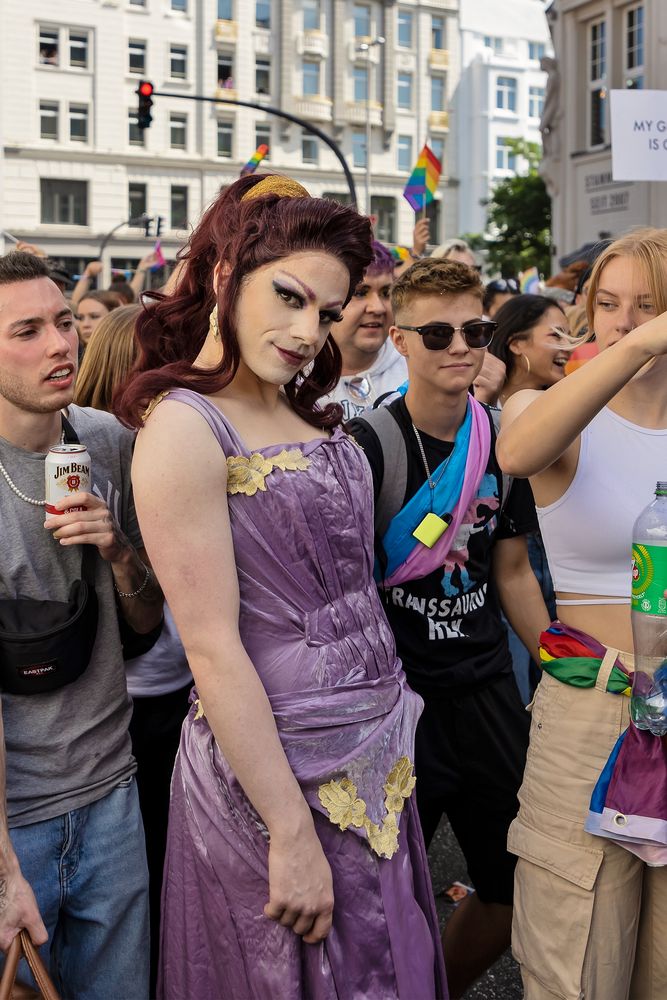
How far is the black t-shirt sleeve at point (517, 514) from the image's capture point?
306 centimetres

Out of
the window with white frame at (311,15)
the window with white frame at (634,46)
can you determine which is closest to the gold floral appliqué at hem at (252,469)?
the window with white frame at (634,46)

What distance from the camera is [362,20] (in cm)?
5275

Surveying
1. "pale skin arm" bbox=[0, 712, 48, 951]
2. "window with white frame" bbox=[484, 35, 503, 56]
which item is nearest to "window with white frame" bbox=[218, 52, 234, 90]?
"window with white frame" bbox=[484, 35, 503, 56]

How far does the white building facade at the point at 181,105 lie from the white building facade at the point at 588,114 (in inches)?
972

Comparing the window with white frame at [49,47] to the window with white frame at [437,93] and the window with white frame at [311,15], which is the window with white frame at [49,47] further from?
the window with white frame at [437,93]

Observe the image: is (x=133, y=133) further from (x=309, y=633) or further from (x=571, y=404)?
(x=309, y=633)

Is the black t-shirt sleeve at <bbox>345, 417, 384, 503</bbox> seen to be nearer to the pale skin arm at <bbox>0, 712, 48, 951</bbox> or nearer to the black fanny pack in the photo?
the black fanny pack

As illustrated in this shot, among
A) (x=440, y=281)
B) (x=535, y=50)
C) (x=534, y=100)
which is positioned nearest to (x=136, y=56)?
(x=534, y=100)

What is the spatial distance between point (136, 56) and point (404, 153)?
563 inches

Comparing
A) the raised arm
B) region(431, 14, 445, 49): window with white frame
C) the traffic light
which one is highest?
region(431, 14, 445, 49): window with white frame

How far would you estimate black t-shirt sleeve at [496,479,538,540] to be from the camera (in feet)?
10.0

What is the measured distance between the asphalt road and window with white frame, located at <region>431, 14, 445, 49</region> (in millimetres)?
57186

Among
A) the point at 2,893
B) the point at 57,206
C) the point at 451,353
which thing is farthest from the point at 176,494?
the point at 57,206

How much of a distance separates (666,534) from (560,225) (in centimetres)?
2083
